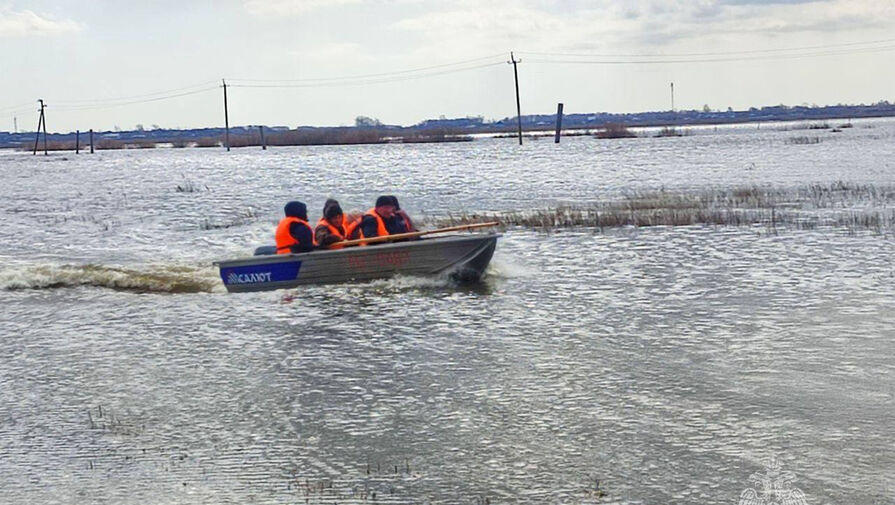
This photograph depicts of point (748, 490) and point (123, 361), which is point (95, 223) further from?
point (748, 490)

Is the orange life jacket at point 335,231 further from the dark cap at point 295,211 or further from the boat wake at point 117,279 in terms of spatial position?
the boat wake at point 117,279

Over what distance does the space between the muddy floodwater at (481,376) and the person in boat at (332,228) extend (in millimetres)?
846

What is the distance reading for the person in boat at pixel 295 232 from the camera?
19.2 m

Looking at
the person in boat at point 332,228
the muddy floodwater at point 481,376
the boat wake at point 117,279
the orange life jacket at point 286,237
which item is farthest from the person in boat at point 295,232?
the boat wake at point 117,279

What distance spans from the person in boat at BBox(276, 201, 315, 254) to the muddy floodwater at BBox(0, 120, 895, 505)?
0.78 metres

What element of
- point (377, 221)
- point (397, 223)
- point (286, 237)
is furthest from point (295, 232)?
point (397, 223)

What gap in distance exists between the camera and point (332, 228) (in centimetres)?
1964

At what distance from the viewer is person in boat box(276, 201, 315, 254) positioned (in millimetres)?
19188

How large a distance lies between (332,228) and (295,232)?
71 cm

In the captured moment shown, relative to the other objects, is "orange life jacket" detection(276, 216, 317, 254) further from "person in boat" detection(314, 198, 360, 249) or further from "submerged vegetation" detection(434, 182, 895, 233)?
"submerged vegetation" detection(434, 182, 895, 233)

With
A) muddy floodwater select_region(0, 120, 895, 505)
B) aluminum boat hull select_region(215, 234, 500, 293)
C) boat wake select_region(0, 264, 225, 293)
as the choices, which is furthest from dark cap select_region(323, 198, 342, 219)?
boat wake select_region(0, 264, 225, 293)

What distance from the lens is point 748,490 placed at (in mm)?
8430

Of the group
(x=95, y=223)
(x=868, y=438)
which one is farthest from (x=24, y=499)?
(x=95, y=223)

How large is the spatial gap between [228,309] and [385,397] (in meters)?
7.05
